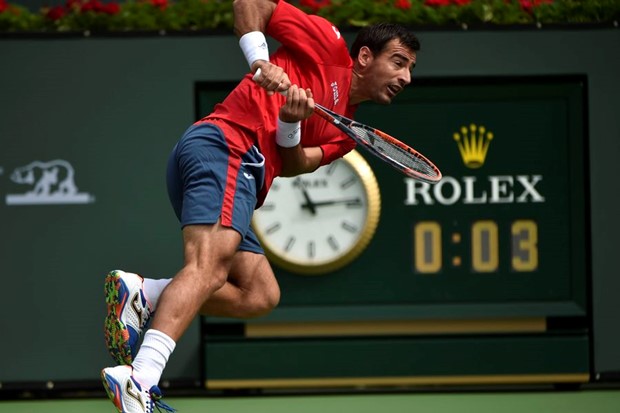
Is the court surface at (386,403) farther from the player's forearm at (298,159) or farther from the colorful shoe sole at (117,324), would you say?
the colorful shoe sole at (117,324)

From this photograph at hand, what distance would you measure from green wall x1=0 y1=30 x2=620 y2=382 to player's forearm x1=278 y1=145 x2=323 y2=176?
195 cm

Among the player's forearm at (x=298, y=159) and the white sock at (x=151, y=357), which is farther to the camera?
the player's forearm at (x=298, y=159)

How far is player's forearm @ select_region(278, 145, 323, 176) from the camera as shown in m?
5.44

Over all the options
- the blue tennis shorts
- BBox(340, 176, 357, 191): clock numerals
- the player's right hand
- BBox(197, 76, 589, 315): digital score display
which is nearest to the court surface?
BBox(197, 76, 589, 315): digital score display

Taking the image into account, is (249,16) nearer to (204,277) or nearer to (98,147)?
(204,277)

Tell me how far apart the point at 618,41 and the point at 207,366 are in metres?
2.61

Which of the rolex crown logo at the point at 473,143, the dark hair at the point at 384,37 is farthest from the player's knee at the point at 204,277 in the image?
the rolex crown logo at the point at 473,143

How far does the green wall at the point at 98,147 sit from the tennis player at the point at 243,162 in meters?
1.86

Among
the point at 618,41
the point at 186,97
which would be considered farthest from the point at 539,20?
the point at 186,97

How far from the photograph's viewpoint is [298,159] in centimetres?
547

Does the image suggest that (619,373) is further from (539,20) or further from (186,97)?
(186,97)

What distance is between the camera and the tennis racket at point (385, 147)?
539 centimetres

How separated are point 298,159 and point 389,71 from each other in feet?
1.62

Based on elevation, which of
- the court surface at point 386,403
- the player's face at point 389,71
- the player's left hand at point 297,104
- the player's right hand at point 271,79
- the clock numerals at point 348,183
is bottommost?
the court surface at point 386,403
